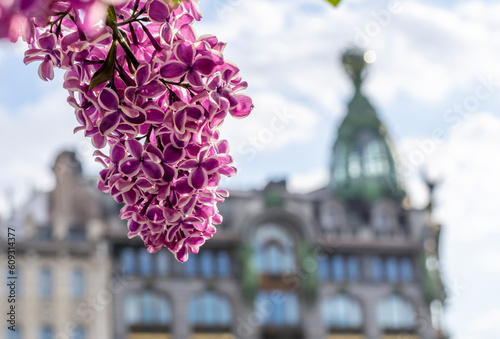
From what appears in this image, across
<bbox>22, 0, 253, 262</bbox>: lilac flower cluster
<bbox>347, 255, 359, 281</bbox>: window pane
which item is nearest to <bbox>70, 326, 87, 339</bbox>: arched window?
<bbox>347, 255, 359, 281</bbox>: window pane

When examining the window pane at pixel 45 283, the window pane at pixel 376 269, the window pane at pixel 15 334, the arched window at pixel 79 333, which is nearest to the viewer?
the window pane at pixel 15 334

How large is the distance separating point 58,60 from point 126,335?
40.6 meters

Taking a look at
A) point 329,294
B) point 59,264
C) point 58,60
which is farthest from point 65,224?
point 58,60

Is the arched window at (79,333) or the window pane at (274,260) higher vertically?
the window pane at (274,260)

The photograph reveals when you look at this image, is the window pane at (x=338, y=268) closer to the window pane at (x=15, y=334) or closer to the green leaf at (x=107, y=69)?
the window pane at (x=15, y=334)

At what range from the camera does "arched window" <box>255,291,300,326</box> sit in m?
44.0

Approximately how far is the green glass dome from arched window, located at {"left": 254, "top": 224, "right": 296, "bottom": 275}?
6531mm

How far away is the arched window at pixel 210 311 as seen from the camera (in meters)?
42.9

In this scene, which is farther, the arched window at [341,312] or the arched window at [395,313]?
the arched window at [395,313]

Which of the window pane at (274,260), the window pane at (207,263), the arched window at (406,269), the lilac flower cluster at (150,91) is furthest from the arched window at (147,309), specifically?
the lilac flower cluster at (150,91)

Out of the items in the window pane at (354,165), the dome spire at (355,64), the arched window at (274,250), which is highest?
the dome spire at (355,64)

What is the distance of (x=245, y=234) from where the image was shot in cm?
4475

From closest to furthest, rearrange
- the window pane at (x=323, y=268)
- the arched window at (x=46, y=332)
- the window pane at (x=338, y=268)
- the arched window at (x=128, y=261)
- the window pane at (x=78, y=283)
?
the arched window at (x=46, y=332) → the window pane at (x=78, y=283) → the arched window at (x=128, y=261) → the window pane at (x=323, y=268) → the window pane at (x=338, y=268)

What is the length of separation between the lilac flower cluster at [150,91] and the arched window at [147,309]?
40.6 metres
